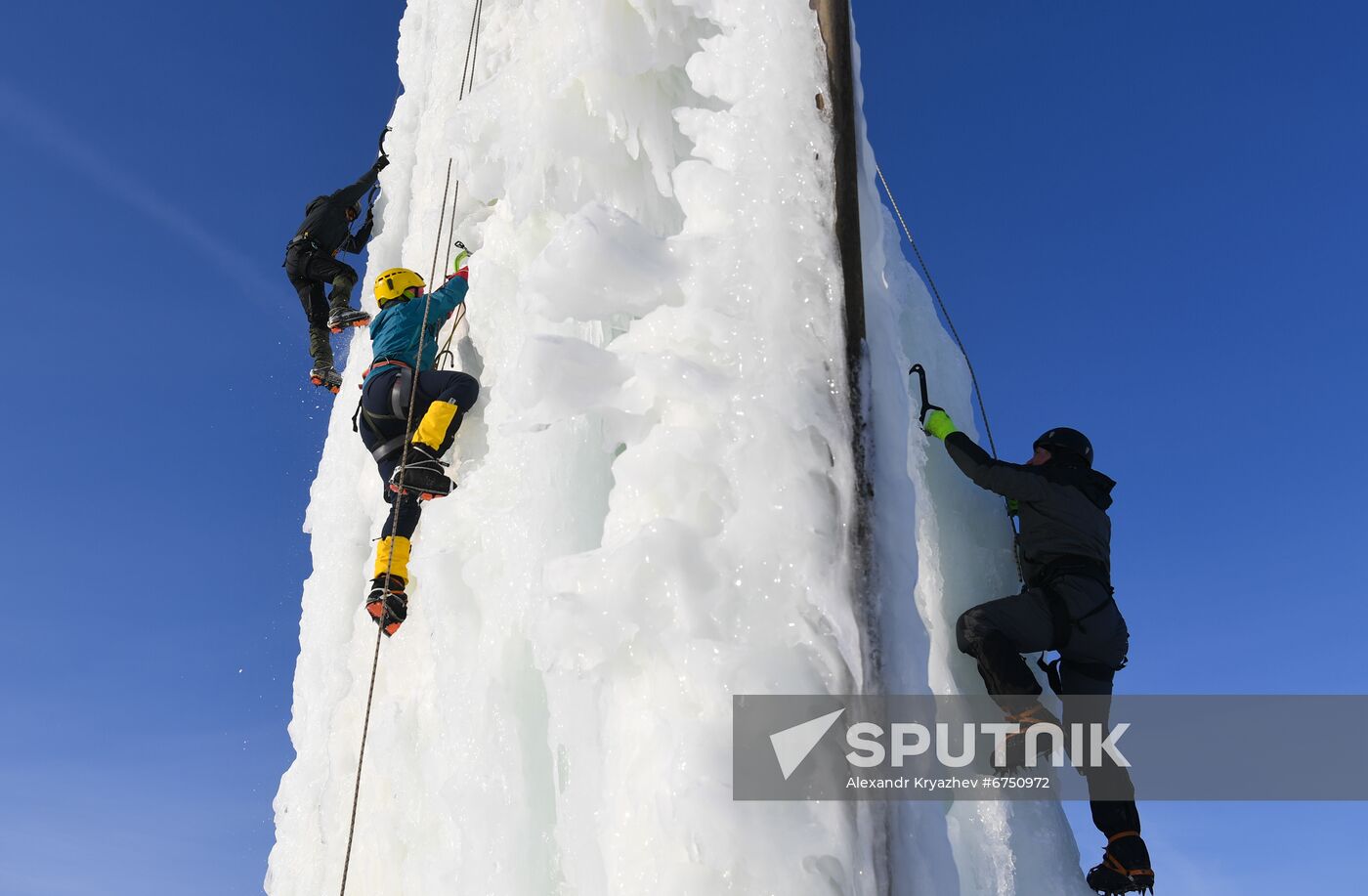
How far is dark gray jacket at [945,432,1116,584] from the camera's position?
297cm

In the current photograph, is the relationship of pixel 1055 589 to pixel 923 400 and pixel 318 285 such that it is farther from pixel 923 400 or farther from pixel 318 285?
pixel 318 285

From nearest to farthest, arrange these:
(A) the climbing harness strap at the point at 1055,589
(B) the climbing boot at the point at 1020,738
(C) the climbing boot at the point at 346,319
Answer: (B) the climbing boot at the point at 1020,738 < (A) the climbing harness strap at the point at 1055,589 < (C) the climbing boot at the point at 346,319

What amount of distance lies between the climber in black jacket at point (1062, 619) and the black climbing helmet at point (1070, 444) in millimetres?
64

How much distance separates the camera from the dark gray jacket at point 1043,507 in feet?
9.75

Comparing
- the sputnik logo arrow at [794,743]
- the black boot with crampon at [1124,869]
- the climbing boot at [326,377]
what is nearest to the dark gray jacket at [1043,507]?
the black boot with crampon at [1124,869]

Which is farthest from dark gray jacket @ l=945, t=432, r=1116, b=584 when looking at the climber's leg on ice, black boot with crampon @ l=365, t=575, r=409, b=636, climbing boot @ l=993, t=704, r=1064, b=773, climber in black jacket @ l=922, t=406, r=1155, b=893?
black boot with crampon @ l=365, t=575, r=409, b=636

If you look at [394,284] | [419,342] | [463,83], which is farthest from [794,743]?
[463,83]

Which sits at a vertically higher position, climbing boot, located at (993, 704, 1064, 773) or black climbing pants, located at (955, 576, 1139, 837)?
black climbing pants, located at (955, 576, 1139, 837)

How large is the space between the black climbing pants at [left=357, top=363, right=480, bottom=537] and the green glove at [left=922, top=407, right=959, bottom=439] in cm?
225

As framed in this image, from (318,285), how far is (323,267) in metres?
0.17

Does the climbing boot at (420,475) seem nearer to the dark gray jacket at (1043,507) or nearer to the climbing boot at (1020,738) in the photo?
the dark gray jacket at (1043,507)

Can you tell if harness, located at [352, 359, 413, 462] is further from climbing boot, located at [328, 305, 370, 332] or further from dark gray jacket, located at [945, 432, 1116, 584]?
climbing boot, located at [328, 305, 370, 332]

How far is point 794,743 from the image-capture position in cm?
184

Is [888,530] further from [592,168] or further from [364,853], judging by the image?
[364,853]
